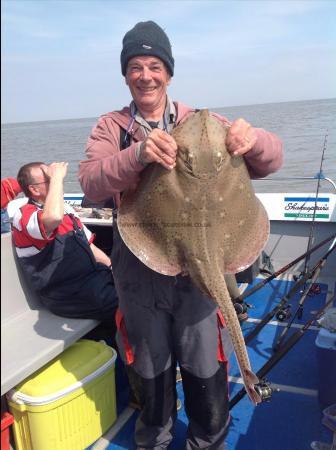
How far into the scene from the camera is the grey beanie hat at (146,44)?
218cm

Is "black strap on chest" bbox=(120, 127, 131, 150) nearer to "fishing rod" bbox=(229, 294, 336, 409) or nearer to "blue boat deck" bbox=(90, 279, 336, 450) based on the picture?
"fishing rod" bbox=(229, 294, 336, 409)

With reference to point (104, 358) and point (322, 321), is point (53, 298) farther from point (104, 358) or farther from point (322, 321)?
point (322, 321)

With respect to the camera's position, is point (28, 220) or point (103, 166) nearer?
point (103, 166)

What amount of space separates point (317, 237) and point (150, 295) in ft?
14.3

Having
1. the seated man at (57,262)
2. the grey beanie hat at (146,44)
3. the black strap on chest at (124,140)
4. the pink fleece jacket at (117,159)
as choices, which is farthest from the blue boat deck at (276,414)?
the grey beanie hat at (146,44)

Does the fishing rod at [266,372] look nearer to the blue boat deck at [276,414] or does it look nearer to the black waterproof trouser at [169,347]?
the black waterproof trouser at [169,347]

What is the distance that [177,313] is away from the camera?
2.39 m

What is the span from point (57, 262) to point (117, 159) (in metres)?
1.61

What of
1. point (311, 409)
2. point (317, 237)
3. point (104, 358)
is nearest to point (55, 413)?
point (104, 358)

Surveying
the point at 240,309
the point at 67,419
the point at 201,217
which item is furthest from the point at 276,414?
the point at 201,217

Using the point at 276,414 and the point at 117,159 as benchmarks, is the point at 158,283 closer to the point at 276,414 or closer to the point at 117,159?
the point at 117,159

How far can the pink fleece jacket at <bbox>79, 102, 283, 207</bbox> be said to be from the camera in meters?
2.02

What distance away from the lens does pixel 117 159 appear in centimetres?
203

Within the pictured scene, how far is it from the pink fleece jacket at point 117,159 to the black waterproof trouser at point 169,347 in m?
0.41
